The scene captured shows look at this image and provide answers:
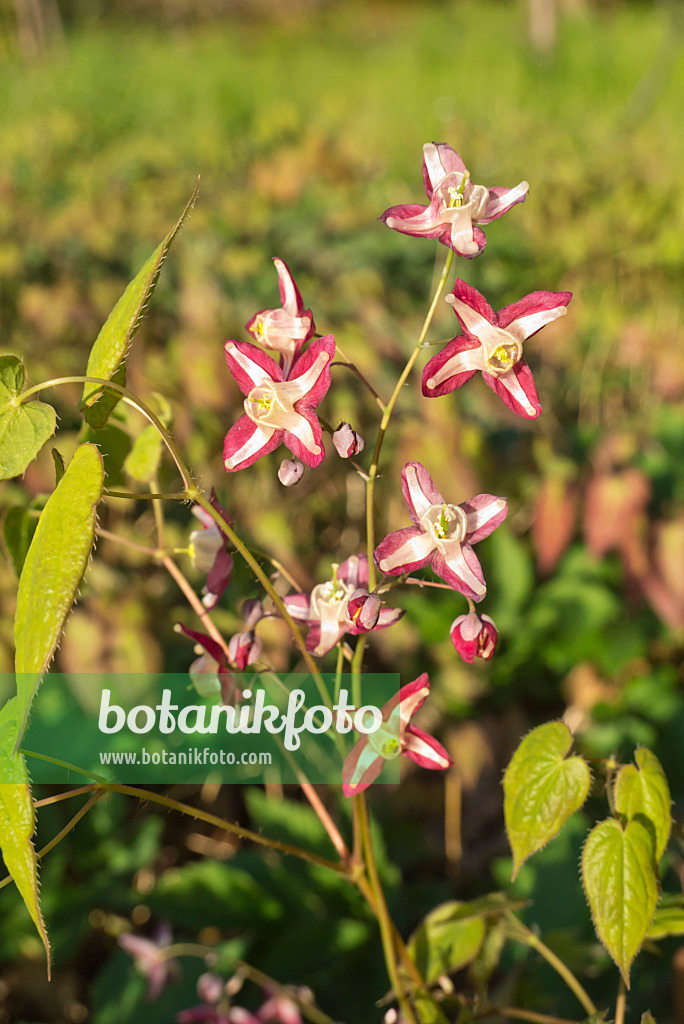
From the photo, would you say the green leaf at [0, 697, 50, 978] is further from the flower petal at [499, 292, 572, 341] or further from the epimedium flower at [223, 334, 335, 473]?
the flower petal at [499, 292, 572, 341]

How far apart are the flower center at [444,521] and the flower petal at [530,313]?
12 cm

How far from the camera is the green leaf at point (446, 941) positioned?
750 millimetres

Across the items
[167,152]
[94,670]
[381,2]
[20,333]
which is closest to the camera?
[94,670]

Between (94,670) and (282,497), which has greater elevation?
(94,670)

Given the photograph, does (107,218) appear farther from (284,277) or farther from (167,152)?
(284,277)

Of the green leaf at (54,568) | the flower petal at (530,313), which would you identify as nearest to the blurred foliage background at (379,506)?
the green leaf at (54,568)

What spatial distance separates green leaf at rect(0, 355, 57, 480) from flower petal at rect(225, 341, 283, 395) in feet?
0.39

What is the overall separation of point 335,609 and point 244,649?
0.27 ft

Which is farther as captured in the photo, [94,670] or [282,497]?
[282,497]

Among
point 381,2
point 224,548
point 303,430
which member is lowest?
point 381,2

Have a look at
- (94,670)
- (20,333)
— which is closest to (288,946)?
(94,670)

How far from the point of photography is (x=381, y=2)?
14688mm

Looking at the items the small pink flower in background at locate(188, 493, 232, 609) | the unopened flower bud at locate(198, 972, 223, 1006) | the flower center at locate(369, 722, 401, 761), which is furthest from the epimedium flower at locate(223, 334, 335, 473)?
the unopened flower bud at locate(198, 972, 223, 1006)

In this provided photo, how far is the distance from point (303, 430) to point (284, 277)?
0.36 feet
